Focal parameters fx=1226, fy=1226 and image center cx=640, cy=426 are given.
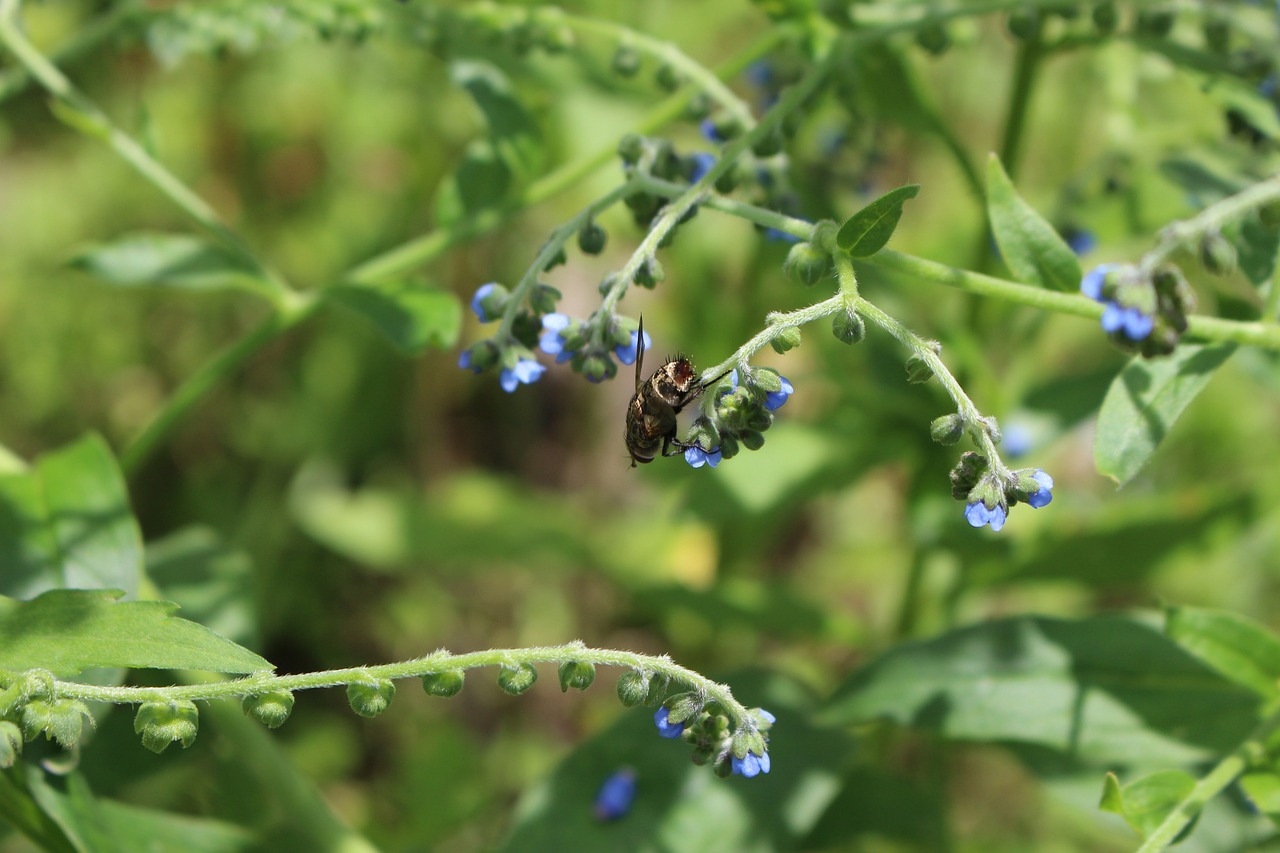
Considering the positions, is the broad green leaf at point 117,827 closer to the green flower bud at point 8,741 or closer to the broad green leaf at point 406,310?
the green flower bud at point 8,741

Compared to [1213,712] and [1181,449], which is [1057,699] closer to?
[1213,712]

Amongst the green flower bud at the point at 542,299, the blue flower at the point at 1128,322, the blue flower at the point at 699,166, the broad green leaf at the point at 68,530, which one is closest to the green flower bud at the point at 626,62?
the blue flower at the point at 699,166

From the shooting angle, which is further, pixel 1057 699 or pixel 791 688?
pixel 791 688

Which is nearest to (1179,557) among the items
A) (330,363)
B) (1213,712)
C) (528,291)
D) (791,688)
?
(1213,712)

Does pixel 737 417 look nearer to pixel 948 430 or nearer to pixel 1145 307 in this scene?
pixel 948 430

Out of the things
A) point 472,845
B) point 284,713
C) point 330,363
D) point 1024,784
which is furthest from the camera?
point 330,363

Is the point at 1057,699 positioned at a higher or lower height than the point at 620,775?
higher

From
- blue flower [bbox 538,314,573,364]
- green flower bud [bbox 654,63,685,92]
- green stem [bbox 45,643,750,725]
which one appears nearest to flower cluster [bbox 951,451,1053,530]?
green stem [bbox 45,643,750,725]
